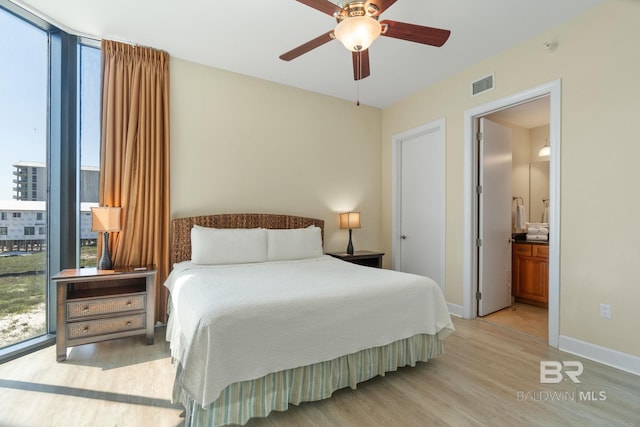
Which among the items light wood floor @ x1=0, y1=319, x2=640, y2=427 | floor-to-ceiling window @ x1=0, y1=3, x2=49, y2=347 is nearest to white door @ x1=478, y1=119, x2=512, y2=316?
light wood floor @ x1=0, y1=319, x2=640, y2=427

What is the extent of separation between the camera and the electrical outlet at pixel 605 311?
2.50m

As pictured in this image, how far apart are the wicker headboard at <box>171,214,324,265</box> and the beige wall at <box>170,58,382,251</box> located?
0.13 meters

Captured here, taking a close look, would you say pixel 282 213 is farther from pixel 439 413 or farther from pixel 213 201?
pixel 439 413

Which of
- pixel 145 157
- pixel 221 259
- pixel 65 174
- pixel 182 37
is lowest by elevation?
pixel 221 259

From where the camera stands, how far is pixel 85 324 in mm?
2588

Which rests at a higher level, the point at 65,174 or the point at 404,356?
the point at 65,174

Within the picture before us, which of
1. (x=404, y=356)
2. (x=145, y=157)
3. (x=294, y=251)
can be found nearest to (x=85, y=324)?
(x=145, y=157)

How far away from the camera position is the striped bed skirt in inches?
64.4

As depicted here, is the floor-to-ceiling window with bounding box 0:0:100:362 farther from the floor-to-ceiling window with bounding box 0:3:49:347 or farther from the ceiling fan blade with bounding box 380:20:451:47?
the ceiling fan blade with bounding box 380:20:451:47

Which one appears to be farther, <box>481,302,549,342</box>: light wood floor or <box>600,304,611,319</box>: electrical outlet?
<box>481,302,549,342</box>: light wood floor

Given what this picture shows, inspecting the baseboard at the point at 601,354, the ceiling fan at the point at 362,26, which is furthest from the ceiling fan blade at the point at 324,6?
the baseboard at the point at 601,354

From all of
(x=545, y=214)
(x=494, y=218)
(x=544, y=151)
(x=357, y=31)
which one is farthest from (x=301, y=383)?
(x=545, y=214)

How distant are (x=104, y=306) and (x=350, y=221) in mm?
2903

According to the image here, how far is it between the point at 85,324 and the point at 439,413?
2.79 meters
